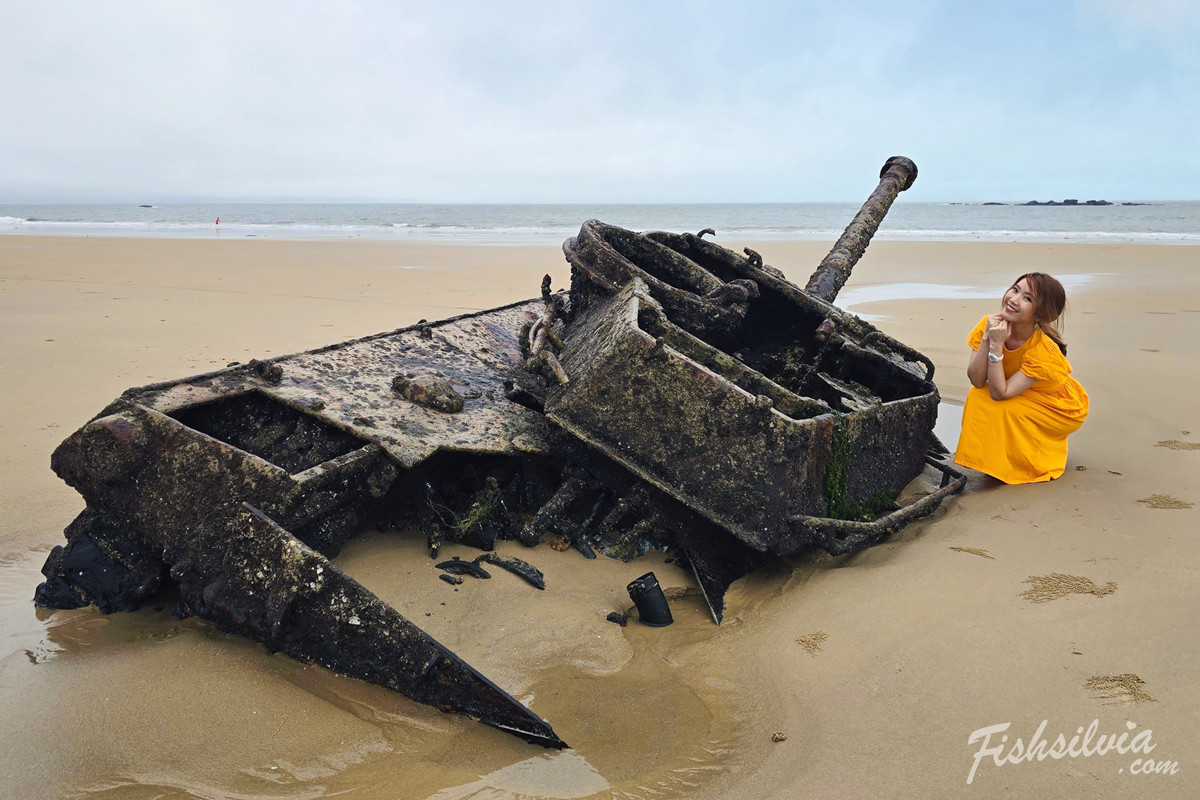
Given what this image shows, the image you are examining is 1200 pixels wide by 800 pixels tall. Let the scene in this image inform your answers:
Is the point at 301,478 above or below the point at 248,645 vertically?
above

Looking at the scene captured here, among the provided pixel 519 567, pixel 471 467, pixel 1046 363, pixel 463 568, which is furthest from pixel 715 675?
pixel 1046 363

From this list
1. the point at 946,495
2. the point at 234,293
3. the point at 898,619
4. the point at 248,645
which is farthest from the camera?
the point at 234,293

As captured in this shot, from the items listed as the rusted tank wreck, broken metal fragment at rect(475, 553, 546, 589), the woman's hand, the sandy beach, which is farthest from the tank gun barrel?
broken metal fragment at rect(475, 553, 546, 589)

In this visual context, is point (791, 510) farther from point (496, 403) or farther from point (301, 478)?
point (301, 478)

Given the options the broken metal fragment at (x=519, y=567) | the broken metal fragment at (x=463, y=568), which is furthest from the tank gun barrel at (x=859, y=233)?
the broken metal fragment at (x=463, y=568)

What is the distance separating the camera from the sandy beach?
209cm

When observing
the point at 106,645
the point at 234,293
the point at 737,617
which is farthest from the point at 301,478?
the point at 234,293

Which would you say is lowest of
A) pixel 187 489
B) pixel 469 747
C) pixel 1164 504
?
pixel 469 747

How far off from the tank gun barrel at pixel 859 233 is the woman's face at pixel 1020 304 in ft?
4.25

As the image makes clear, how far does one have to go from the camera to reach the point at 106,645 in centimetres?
263

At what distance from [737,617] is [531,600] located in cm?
78

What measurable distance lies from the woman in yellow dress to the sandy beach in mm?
169

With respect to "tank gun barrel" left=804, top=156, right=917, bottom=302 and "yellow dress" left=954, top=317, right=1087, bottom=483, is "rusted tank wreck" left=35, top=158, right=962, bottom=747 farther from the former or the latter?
"tank gun barrel" left=804, top=156, right=917, bottom=302

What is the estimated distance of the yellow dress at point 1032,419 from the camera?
12.8 feet
